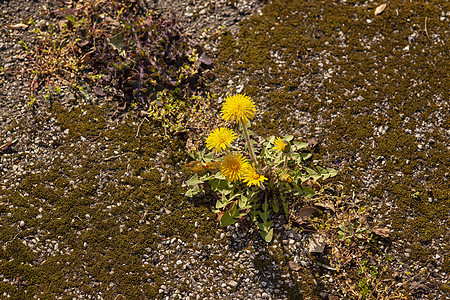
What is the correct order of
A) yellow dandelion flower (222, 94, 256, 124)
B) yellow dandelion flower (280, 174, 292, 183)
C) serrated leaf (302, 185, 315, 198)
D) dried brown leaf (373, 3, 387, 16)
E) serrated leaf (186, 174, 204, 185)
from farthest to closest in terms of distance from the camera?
dried brown leaf (373, 3, 387, 16)
serrated leaf (186, 174, 204, 185)
serrated leaf (302, 185, 315, 198)
yellow dandelion flower (280, 174, 292, 183)
yellow dandelion flower (222, 94, 256, 124)

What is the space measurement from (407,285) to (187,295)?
8.52 feet

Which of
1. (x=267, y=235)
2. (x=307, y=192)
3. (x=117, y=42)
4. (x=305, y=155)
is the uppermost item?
(x=117, y=42)

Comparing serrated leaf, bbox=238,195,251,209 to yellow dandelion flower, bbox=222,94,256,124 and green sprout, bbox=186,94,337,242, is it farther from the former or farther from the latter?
yellow dandelion flower, bbox=222,94,256,124

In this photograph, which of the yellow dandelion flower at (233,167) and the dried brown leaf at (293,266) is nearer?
the yellow dandelion flower at (233,167)

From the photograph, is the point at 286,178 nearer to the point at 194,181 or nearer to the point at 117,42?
the point at 194,181

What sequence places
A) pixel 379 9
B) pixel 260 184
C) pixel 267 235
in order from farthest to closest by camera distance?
pixel 379 9, pixel 267 235, pixel 260 184

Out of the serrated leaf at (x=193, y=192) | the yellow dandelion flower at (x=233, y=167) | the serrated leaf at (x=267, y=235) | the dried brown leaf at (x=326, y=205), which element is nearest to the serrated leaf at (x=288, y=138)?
the dried brown leaf at (x=326, y=205)

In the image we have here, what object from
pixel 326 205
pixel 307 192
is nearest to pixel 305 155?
pixel 307 192

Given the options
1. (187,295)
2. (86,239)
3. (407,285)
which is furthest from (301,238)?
(86,239)

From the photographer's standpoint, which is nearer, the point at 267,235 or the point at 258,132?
the point at 267,235

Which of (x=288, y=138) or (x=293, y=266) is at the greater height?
(x=288, y=138)

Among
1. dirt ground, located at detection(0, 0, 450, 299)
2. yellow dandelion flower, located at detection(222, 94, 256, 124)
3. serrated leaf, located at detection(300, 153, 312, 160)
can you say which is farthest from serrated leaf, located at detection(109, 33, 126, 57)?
serrated leaf, located at detection(300, 153, 312, 160)

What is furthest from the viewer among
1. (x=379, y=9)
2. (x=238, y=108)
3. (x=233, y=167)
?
(x=379, y=9)

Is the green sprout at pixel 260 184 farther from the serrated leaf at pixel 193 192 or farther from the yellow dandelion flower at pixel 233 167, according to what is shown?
the yellow dandelion flower at pixel 233 167
